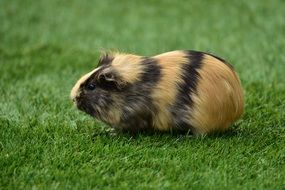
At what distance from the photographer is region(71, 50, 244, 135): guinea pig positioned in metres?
4.51

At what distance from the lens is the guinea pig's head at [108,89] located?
15.0 feet

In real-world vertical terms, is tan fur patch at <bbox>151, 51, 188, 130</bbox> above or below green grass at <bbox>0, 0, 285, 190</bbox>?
above

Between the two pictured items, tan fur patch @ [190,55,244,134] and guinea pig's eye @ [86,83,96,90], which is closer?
tan fur patch @ [190,55,244,134]

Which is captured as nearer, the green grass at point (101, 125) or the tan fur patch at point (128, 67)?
the green grass at point (101, 125)

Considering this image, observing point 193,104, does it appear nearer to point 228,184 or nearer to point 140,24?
point 228,184

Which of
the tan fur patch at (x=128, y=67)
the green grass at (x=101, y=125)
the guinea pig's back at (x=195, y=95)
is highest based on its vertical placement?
the tan fur patch at (x=128, y=67)

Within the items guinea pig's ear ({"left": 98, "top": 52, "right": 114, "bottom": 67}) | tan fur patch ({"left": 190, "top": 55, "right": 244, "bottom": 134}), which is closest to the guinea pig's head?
guinea pig's ear ({"left": 98, "top": 52, "right": 114, "bottom": 67})

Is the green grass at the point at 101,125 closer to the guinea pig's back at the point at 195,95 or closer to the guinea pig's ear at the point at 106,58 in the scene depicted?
the guinea pig's back at the point at 195,95

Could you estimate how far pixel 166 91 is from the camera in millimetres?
4508

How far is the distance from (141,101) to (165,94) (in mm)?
200

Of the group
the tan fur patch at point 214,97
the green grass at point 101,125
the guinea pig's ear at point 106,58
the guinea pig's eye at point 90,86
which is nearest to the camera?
the green grass at point 101,125

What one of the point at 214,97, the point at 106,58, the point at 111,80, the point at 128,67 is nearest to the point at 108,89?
the point at 111,80

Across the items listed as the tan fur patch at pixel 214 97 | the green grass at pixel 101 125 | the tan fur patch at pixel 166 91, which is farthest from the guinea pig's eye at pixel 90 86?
the tan fur patch at pixel 214 97

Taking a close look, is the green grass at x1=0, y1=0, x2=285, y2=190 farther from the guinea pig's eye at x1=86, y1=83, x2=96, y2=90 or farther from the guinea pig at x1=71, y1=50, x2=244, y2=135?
the guinea pig's eye at x1=86, y1=83, x2=96, y2=90
